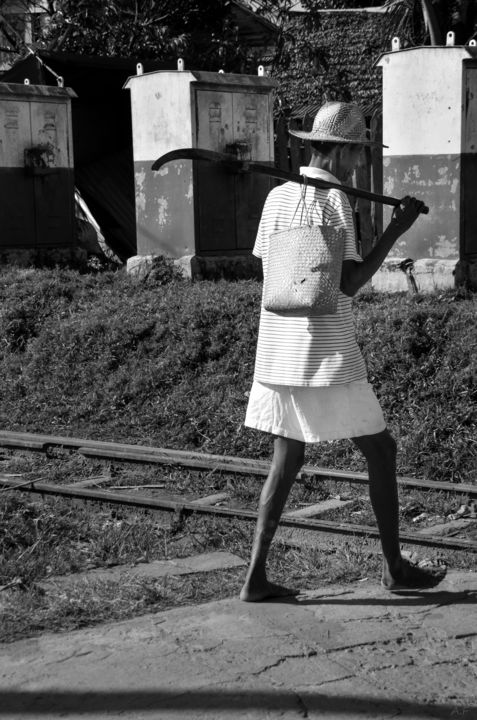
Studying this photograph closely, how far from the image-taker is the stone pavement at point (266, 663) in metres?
3.63

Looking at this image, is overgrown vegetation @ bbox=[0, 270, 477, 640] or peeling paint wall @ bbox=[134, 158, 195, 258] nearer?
overgrown vegetation @ bbox=[0, 270, 477, 640]

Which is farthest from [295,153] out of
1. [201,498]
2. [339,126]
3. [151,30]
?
[339,126]

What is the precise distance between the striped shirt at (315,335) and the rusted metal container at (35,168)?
10.8 meters

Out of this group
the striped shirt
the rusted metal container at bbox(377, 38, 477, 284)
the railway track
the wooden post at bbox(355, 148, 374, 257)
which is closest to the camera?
the striped shirt

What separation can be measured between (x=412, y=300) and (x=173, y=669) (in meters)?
6.55

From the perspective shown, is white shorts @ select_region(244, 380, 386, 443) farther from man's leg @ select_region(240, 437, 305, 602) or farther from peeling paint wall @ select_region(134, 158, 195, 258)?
peeling paint wall @ select_region(134, 158, 195, 258)

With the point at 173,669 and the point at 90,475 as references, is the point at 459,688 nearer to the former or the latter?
the point at 173,669

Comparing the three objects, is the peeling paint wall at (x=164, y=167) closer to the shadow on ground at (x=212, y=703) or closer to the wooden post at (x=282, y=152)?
the wooden post at (x=282, y=152)

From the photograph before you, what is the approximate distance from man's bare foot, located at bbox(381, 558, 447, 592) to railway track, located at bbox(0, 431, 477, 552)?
2.40ft

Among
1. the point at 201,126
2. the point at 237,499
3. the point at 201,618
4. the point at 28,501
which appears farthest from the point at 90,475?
the point at 201,126

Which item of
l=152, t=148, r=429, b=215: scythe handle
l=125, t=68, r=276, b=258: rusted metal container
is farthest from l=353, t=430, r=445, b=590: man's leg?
l=125, t=68, r=276, b=258: rusted metal container

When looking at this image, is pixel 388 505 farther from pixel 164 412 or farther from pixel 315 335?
pixel 164 412

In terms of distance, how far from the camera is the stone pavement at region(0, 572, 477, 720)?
11.9ft

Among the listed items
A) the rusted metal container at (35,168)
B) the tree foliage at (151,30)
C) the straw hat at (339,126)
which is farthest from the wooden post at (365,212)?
the straw hat at (339,126)
